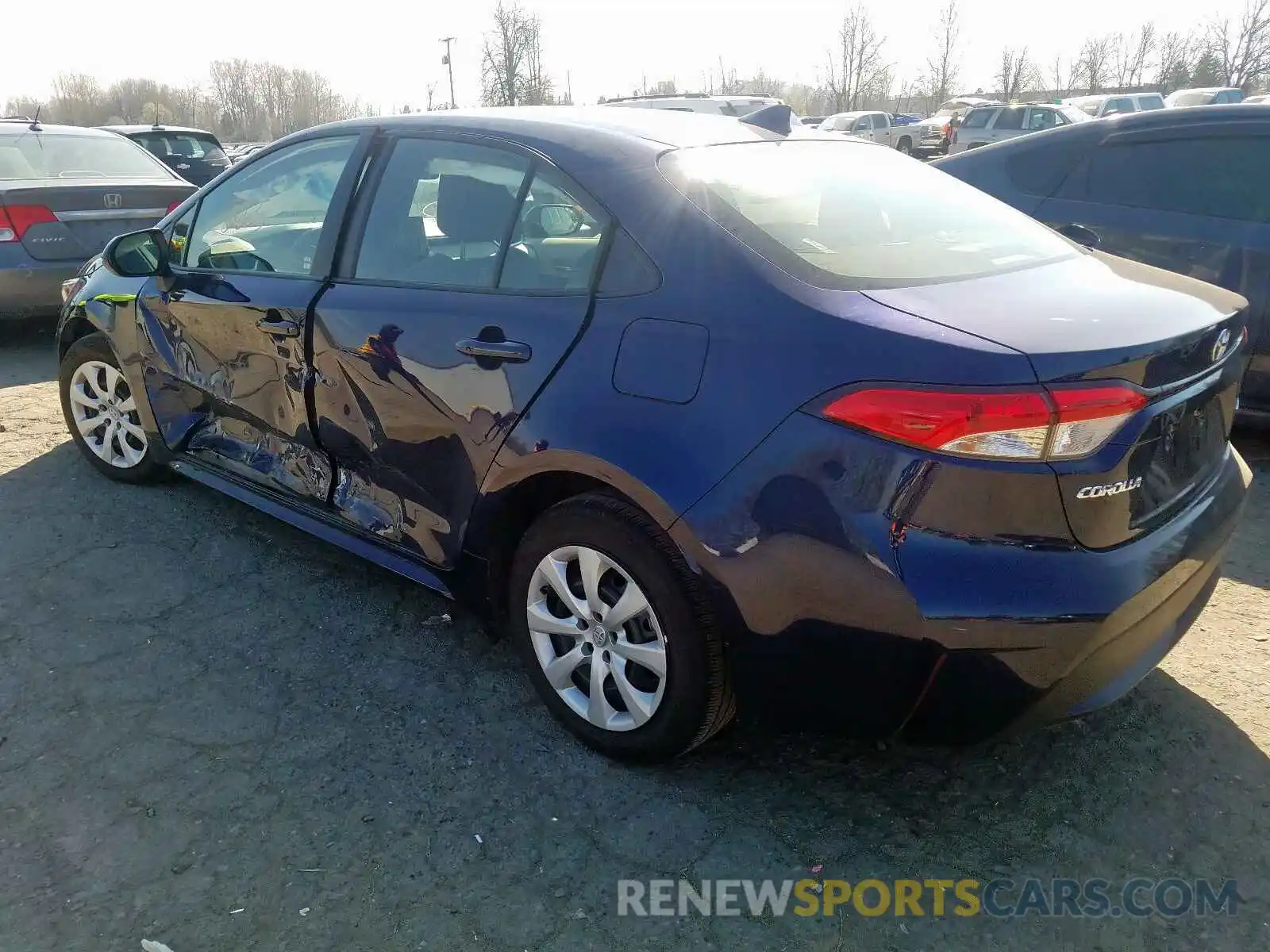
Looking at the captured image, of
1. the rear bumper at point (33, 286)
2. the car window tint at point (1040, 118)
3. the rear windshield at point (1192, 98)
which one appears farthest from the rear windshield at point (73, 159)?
the rear windshield at point (1192, 98)

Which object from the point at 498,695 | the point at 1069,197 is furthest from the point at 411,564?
the point at 1069,197

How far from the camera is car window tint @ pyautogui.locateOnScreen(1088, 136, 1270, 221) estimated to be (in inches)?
179

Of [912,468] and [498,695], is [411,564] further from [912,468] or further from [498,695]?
[912,468]

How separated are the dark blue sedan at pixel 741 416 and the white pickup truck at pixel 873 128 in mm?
31249

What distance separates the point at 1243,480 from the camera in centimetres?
255

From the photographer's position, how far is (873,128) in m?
34.0

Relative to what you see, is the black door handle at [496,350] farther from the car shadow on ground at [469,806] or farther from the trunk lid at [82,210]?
the trunk lid at [82,210]

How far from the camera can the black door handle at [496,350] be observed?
2479 mm

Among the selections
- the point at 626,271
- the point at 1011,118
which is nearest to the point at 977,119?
the point at 1011,118

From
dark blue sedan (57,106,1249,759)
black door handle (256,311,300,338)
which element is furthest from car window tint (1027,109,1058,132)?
black door handle (256,311,300,338)

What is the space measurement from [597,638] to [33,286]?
5.85 metres

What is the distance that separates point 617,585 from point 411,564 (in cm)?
85

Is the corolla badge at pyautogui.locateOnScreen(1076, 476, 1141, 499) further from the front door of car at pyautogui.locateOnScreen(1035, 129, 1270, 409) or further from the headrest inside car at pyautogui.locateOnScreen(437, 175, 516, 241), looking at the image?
the front door of car at pyautogui.locateOnScreen(1035, 129, 1270, 409)

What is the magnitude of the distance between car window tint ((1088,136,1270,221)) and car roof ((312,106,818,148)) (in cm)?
274
